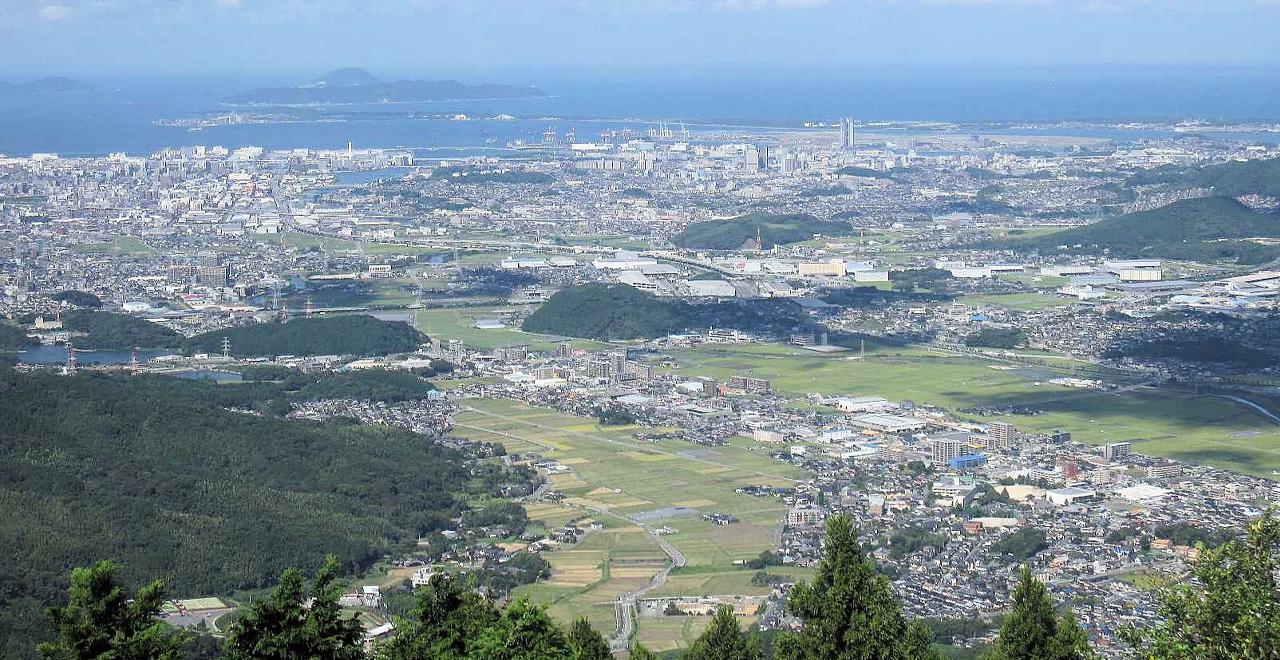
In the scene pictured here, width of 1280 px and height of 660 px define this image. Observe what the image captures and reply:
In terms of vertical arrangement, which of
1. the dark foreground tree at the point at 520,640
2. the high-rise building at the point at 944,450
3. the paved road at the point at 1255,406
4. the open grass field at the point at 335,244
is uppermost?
the dark foreground tree at the point at 520,640

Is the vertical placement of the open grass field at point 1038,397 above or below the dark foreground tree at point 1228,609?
below

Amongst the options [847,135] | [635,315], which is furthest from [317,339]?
[847,135]

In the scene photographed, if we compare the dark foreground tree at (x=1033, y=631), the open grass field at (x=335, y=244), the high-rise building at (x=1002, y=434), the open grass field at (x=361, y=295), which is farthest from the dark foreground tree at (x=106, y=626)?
the open grass field at (x=335, y=244)

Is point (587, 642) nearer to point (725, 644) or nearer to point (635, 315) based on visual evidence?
point (725, 644)

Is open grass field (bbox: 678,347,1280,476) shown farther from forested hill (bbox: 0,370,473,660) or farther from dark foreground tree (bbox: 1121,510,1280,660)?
dark foreground tree (bbox: 1121,510,1280,660)

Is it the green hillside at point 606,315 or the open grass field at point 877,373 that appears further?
the green hillside at point 606,315

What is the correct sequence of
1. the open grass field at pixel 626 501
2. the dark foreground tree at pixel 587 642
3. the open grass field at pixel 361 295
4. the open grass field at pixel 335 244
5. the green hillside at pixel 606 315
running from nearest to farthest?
1. the dark foreground tree at pixel 587 642
2. the open grass field at pixel 626 501
3. the green hillside at pixel 606 315
4. the open grass field at pixel 361 295
5. the open grass field at pixel 335 244


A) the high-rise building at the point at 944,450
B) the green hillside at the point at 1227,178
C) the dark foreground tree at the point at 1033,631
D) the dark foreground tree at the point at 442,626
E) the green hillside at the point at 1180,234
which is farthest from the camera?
the green hillside at the point at 1227,178

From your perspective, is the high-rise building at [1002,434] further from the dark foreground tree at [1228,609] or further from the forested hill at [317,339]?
the dark foreground tree at [1228,609]
